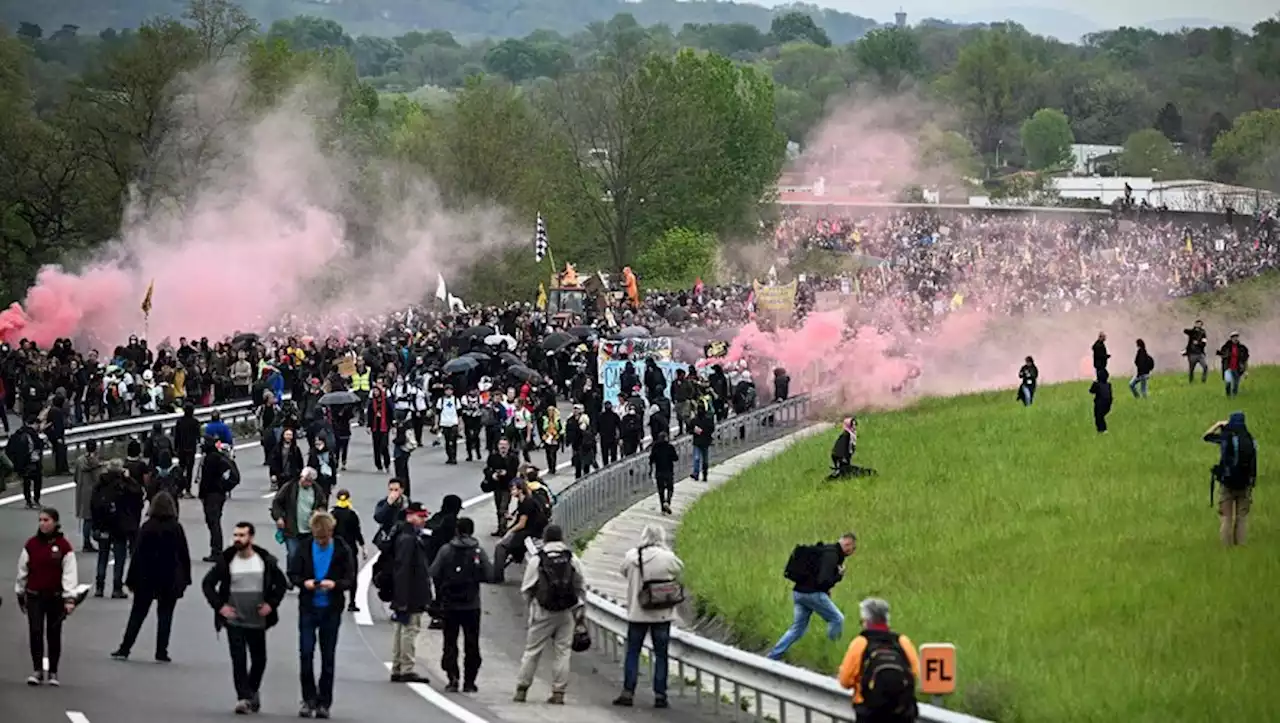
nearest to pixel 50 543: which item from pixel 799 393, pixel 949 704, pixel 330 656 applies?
pixel 330 656

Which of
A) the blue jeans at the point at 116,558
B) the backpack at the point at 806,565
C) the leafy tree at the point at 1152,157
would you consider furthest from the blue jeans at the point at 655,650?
the leafy tree at the point at 1152,157

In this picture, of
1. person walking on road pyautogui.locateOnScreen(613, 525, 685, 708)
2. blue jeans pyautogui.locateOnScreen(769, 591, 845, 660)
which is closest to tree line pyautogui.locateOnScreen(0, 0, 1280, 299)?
blue jeans pyautogui.locateOnScreen(769, 591, 845, 660)

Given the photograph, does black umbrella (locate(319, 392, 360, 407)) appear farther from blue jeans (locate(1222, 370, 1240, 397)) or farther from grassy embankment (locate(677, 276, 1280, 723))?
blue jeans (locate(1222, 370, 1240, 397))

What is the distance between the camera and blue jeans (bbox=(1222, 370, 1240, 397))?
44.9m

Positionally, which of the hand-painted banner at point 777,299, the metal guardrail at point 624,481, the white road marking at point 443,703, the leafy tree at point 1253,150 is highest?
the leafy tree at point 1253,150

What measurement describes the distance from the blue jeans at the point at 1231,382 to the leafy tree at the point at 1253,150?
1950 inches

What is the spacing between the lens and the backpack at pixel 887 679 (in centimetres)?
1509

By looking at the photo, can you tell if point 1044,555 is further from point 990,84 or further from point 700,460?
point 990,84

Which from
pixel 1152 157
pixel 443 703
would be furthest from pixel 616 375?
pixel 1152 157

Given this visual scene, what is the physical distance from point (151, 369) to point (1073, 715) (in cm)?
3284

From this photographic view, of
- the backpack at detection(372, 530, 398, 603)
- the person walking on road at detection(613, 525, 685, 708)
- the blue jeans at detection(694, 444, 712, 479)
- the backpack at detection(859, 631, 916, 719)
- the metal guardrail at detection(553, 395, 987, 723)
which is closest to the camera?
the backpack at detection(859, 631, 916, 719)

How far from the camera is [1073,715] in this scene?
19.3 meters

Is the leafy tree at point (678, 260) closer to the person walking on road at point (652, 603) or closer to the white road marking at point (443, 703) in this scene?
the white road marking at point (443, 703)

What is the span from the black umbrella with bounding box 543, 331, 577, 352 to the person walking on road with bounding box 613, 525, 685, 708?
35624mm
